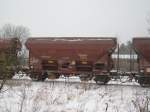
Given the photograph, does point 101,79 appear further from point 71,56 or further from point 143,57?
point 143,57

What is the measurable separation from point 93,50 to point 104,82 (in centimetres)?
234

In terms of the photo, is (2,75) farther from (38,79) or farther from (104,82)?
(38,79)

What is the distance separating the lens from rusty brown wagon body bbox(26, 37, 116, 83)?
23250mm

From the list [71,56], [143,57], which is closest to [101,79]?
[71,56]

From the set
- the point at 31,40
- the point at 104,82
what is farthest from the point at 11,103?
the point at 31,40

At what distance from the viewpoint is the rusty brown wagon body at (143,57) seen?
21891 millimetres

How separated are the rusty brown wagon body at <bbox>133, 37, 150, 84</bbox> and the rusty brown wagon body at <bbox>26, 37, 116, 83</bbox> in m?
1.69

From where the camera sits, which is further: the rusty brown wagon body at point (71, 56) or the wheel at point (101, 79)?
the rusty brown wagon body at point (71, 56)

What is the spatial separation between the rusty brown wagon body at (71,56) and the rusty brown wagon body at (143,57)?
5.54 ft

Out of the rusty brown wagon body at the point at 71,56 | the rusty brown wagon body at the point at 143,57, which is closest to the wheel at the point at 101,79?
the rusty brown wagon body at the point at 71,56

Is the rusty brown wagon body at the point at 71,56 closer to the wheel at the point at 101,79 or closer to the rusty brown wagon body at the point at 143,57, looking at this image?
the wheel at the point at 101,79

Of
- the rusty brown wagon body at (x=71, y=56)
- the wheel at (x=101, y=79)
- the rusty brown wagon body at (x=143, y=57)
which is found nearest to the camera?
the rusty brown wagon body at (x=143, y=57)

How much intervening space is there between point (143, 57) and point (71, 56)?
5.12 meters

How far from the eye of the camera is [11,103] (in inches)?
461
